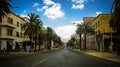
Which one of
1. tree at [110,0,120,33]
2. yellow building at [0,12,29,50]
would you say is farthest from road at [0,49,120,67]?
yellow building at [0,12,29,50]

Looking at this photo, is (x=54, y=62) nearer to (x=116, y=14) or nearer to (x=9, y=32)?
(x=116, y=14)

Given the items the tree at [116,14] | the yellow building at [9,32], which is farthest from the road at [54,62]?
the yellow building at [9,32]

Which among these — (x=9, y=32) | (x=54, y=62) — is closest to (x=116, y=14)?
(x=54, y=62)

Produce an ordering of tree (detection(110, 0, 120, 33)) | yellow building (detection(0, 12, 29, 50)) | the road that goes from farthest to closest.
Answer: yellow building (detection(0, 12, 29, 50)) < tree (detection(110, 0, 120, 33)) < the road

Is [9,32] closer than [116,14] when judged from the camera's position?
No

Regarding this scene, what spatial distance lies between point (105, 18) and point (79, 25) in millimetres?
11016

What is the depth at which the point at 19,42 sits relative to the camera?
257 feet

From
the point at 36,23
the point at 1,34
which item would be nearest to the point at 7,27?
the point at 1,34

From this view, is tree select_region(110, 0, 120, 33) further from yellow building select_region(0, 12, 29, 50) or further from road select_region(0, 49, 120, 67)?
yellow building select_region(0, 12, 29, 50)

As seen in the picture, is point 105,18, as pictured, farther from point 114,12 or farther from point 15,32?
point 114,12

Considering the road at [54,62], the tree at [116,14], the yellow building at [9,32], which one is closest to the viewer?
the road at [54,62]

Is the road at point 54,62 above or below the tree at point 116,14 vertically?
below

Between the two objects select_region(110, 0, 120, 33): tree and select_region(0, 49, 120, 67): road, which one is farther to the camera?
select_region(110, 0, 120, 33): tree

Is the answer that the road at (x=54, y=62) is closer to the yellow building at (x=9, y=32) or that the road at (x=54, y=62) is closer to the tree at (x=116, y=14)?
the tree at (x=116, y=14)
